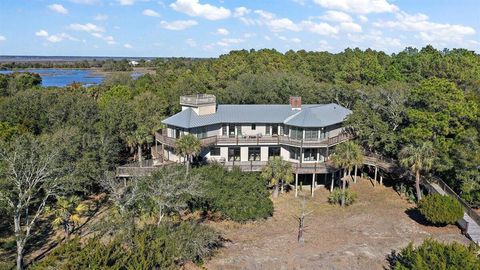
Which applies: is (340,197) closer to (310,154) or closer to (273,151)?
(310,154)

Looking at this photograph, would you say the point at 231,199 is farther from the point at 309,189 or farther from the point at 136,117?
the point at 136,117

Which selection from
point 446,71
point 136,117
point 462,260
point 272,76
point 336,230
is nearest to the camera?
point 462,260

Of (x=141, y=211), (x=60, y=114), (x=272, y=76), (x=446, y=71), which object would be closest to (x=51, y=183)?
(x=141, y=211)

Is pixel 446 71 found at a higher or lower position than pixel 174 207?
higher

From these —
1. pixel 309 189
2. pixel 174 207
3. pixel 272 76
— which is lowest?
pixel 309 189

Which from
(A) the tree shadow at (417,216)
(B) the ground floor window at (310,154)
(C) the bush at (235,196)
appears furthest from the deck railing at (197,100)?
(A) the tree shadow at (417,216)

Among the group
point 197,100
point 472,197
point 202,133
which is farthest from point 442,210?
point 197,100

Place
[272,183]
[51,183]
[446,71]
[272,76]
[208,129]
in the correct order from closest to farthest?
1. [51,183]
2. [272,183]
3. [208,129]
4. [446,71]
5. [272,76]

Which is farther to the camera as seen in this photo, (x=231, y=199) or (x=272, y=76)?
(x=272, y=76)

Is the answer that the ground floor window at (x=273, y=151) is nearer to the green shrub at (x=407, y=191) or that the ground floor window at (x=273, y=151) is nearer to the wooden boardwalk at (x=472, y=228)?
the green shrub at (x=407, y=191)
